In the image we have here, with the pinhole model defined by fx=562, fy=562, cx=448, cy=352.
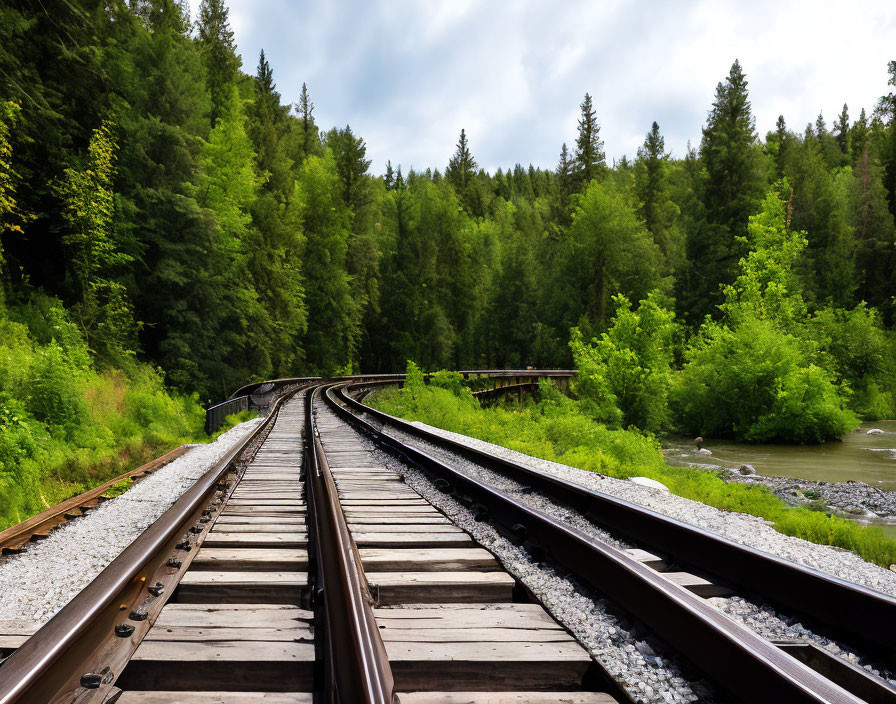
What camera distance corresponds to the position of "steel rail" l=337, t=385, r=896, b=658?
283cm

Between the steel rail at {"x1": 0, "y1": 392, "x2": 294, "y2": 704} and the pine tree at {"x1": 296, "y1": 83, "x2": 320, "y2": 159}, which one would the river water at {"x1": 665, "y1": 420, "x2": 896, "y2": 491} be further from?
the pine tree at {"x1": 296, "y1": 83, "x2": 320, "y2": 159}

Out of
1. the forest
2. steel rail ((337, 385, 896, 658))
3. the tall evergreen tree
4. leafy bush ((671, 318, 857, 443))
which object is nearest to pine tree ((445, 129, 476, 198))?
the forest

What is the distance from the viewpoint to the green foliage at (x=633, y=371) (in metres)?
22.8

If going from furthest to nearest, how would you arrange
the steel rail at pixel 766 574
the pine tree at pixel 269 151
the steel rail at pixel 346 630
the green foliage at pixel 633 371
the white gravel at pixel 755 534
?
the pine tree at pixel 269 151 → the green foliage at pixel 633 371 → the white gravel at pixel 755 534 → the steel rail at pixel 766 574 → the steel rail at pixel 346 630

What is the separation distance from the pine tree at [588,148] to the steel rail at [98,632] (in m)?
56.9

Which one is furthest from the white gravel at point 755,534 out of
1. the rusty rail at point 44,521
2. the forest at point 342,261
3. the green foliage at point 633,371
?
the green foliage at point 633,371

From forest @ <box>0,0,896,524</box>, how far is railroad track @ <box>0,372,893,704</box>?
→ 8404 millimetres

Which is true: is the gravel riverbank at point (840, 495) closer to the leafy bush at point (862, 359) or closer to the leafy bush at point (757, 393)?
the leafy bush at point (757, 393)

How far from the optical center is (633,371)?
2277cm

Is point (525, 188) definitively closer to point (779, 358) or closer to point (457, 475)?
point (779, 358)

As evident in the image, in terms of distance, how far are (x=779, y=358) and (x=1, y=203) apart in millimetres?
26707

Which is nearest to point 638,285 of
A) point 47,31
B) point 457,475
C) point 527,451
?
point 527,451

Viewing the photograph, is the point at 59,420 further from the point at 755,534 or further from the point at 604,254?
the point at 604,254

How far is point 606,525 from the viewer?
5.43 metres
